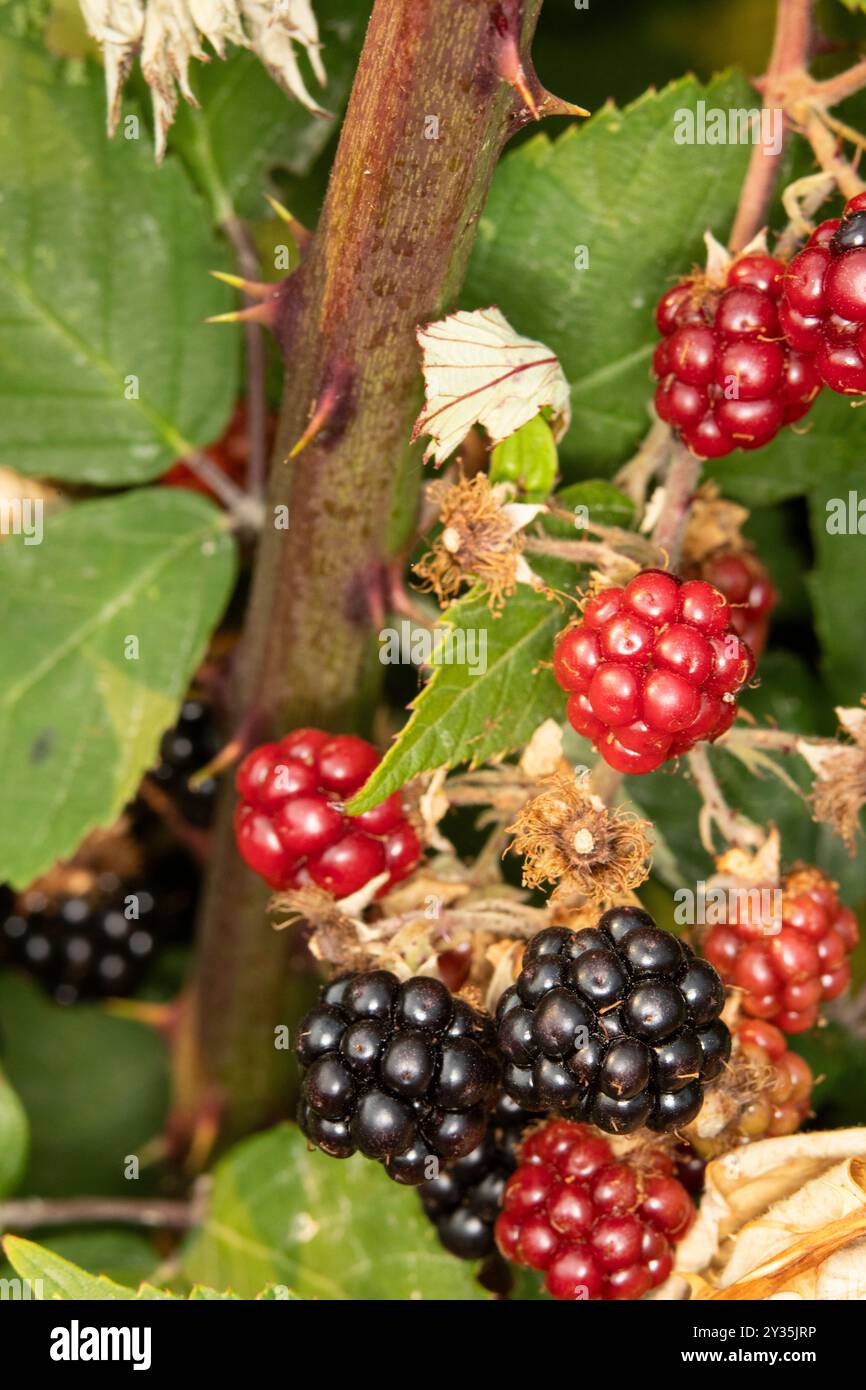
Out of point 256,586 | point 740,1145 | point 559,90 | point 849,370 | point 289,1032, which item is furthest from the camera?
point 559,90

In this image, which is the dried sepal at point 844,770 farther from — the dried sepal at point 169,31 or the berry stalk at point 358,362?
the dried sepal at point 169,31

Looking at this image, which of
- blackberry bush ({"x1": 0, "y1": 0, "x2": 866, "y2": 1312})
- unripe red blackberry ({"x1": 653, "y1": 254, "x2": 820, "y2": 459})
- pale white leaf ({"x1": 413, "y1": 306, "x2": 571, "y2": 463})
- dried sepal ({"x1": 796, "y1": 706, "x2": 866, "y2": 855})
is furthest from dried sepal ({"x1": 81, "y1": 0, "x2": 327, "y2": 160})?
dried sepal ({"x1": 796, "y1": 706, "x2": 866, "y2": 855})

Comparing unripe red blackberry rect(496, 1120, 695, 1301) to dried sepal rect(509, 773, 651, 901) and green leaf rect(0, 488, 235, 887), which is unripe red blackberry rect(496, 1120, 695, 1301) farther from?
green leaf rect(0, 488, 235, 887)

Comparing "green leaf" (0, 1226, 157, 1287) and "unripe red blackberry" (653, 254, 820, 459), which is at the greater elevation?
"unripe red blackberry" (653, 254, 820, 459)

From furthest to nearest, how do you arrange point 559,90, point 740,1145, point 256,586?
point 559,90, point 256,586, point 740,1145
